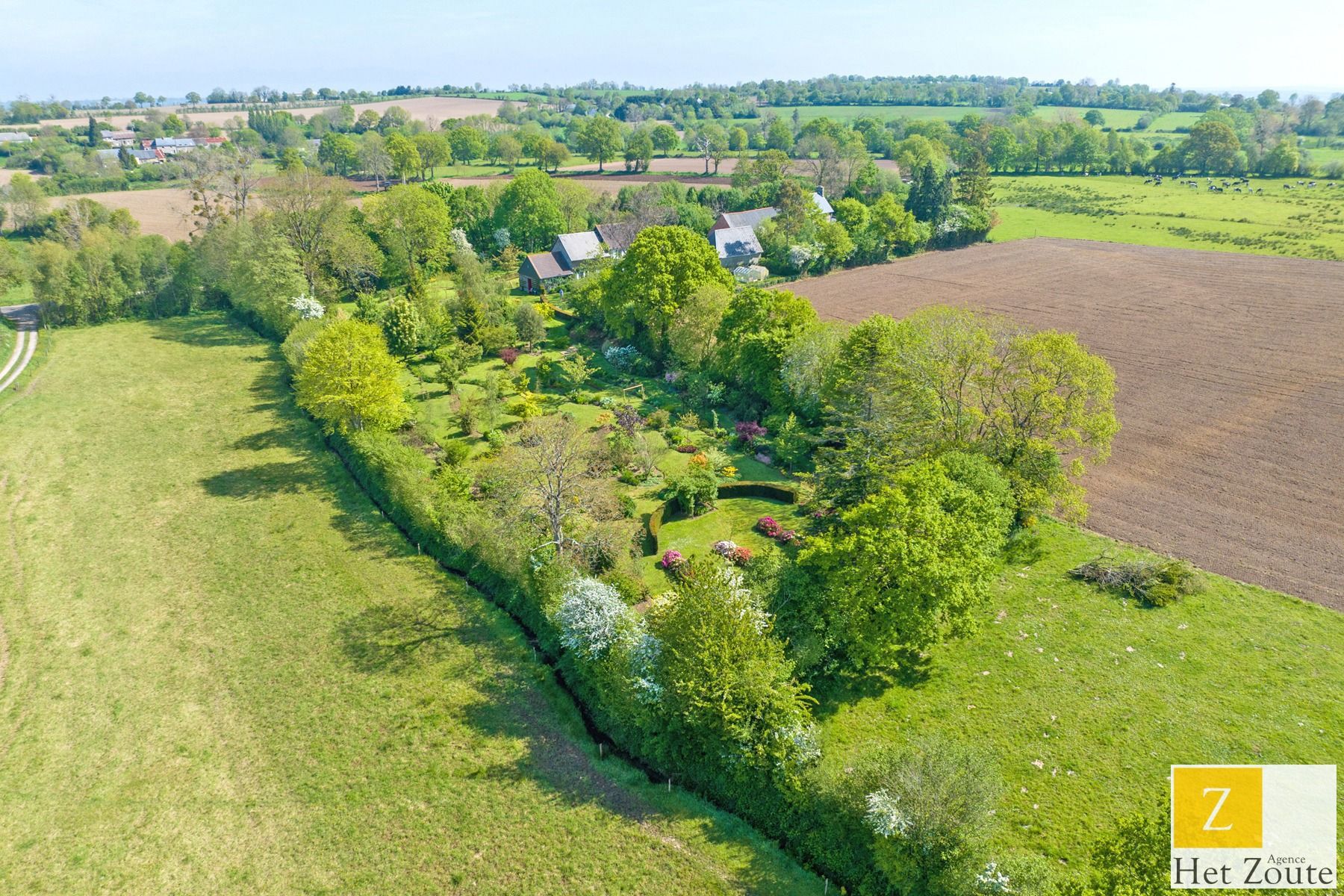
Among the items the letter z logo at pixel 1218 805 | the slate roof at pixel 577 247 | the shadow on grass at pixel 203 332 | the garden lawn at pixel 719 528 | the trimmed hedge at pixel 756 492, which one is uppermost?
the slate roof at pixel 577 247

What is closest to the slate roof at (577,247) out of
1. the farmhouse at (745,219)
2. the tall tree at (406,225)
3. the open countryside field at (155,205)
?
the tall tree at (406,225)

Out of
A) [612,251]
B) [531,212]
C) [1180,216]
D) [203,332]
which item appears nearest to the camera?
[203,332]

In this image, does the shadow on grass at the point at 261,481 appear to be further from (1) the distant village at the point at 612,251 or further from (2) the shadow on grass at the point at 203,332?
(1) the distant village at the point at 612,251

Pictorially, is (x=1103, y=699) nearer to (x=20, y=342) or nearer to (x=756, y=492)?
(x=756, y=492)

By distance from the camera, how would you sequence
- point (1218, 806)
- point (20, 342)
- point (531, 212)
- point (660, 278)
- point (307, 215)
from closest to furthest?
1. point (1218, 806)
2. point (660, 278)
3. point (20, 342)
4. point (307, 215)
5. point (531, 212)

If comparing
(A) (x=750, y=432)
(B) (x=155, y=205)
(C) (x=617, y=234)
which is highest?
(B) (x=155, y=205)

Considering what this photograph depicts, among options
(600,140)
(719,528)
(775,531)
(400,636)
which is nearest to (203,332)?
(400,636)

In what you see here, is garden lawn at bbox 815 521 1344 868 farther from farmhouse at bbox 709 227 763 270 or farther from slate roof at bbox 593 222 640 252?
slate roof at bbox 593 222 640 252
